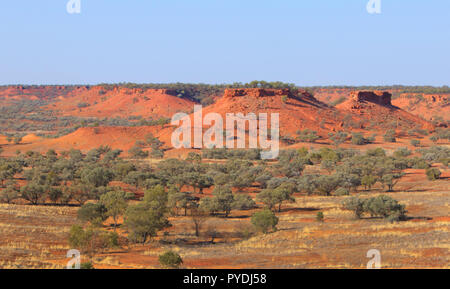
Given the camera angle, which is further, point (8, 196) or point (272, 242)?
point (8, 196)

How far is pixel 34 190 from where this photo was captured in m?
30.5

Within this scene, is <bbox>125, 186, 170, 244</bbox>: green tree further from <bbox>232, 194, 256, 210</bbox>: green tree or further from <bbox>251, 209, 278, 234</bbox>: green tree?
<bbox>232, 194, 256, 210</bbox>: green tree

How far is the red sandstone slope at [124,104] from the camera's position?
118500 mm

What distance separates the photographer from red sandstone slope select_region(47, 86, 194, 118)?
118500 mm

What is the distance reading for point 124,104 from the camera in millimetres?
127500

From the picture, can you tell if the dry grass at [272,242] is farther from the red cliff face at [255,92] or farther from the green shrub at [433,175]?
the red cliff face at [255,92]

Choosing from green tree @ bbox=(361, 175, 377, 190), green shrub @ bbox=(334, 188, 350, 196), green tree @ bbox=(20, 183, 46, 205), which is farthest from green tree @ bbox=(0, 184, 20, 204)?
green tree @ bbox=(361, 175, 377, 190)

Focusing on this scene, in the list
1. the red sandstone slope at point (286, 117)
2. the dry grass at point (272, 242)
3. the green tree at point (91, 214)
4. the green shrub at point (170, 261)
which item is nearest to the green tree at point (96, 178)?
the dry grass at point (272, 242)

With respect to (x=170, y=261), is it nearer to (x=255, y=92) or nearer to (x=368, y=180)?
(x=368, y=180)

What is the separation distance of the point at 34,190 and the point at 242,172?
1687 cm

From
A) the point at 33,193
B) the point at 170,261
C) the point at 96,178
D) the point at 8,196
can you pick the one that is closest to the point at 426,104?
the point at 96,178
